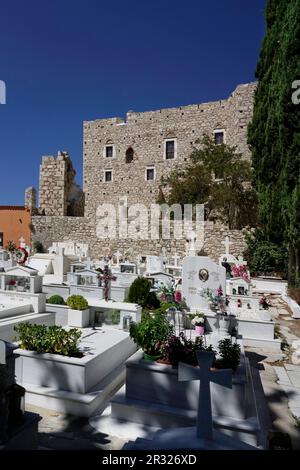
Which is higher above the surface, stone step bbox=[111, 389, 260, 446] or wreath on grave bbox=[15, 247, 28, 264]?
wreath on grave bbox=[15, 247, 28, 264]

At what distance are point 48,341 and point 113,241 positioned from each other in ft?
60.2

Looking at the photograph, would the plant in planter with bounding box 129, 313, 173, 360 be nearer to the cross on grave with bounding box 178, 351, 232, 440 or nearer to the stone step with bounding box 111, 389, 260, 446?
the stone step with bounding box 111, 389, 260, 446

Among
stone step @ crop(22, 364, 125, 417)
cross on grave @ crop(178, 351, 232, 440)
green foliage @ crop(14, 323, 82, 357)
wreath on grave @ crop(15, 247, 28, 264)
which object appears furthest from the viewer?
wreath on grave @ crop(15, 247, 28, 264)

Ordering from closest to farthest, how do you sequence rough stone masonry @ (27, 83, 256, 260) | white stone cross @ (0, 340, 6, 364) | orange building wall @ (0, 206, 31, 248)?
white stone cross @ (0, 340, 6, 364) → rough stone masonry @ (27, 83, 256, 260) → orange building wall @ (0, 206, 31, 248)

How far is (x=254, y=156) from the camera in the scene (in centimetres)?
1512

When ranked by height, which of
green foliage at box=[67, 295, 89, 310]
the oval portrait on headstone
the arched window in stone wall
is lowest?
green foliage at box=[67, 295, 89, 310]

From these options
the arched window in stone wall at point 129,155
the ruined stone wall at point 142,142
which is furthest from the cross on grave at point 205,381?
the arched window in stone wall at point 129,155

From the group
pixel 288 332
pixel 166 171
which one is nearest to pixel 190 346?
pixel 288 332

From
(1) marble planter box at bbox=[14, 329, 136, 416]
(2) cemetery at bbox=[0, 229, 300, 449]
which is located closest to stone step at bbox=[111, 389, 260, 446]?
(2) cemetery at bbox=[0, 229, 300, 449]

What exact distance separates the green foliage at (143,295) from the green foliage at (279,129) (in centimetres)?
489

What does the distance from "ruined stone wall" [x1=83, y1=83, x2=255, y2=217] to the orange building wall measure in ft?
16.1

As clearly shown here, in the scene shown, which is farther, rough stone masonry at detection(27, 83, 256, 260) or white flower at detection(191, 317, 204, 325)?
rough stone masonry at detection(27, 83, 256, 260)

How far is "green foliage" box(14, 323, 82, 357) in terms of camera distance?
192 inches
